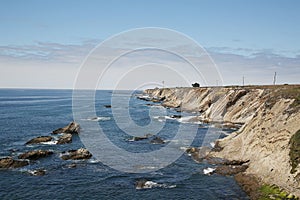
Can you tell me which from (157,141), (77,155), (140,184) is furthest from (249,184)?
(157,141)

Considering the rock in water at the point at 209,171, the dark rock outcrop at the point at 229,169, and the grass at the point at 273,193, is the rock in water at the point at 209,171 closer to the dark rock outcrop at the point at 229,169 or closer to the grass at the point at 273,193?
the dark rock outcrop at the point at 229,169

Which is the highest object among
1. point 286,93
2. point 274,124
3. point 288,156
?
point 286,93

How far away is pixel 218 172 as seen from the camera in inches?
1310

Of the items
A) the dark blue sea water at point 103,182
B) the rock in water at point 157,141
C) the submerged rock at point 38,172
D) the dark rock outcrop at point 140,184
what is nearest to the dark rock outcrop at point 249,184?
the dark blue sea water at point 103,182

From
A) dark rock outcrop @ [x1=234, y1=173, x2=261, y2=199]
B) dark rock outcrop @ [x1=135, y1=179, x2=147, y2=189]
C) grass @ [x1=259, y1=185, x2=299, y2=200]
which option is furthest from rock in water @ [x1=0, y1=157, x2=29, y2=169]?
grass @ [x1=259, y1=185, x2=299, y2=200]

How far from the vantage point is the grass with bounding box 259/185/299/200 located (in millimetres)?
25016

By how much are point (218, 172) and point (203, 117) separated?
145 ft

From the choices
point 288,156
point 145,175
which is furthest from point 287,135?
point 145,175

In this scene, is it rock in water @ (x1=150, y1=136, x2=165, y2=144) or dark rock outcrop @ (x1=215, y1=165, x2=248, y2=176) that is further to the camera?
rock in water @ (x1=150, y1=136, x2=165, y2=144)

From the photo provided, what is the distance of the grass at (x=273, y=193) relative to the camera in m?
25.0

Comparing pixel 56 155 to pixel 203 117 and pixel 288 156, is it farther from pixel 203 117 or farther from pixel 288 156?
pixel 203 117

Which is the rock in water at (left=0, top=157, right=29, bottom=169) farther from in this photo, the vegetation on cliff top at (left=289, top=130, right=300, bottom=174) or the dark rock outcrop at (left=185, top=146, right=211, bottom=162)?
the vegetation on cliff top at (left=289, top=130, right=300, bottom=174)

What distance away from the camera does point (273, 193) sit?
26078 millimetres

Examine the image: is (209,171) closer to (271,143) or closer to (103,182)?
(271,143)
